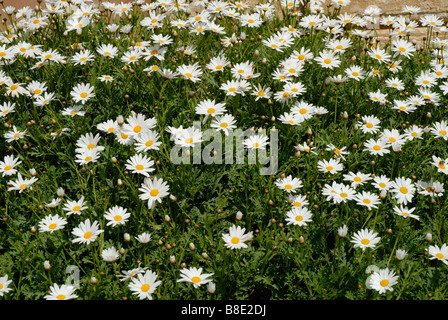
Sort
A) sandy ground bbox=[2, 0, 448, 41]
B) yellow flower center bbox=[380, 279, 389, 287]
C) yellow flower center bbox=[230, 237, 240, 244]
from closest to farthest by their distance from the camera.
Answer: yellow flower center bbox=[380, 279, 389, 287]
yellow flower center bbox=[230, 237, 240, 244]
sandy ground bbox=[2, 0, 448, 41]

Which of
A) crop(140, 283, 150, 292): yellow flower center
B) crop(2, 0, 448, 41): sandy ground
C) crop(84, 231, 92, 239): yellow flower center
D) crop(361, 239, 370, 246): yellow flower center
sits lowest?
crop(140, 283, 150, 292): yellow flower center

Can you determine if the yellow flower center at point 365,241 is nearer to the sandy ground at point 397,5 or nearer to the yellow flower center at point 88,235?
the yellow flower center at point 88,235

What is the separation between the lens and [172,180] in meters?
3.20

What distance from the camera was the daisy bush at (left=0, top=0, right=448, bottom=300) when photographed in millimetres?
2686

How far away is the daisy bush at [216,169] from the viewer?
2.69m

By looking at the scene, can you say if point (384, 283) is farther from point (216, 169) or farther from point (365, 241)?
point (216, 169)

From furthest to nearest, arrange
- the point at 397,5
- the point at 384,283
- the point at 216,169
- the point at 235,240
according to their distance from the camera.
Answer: the point at 397,5 < the point at 216,169 < the point at 235,240 < the point at 384,283

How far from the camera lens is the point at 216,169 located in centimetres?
332

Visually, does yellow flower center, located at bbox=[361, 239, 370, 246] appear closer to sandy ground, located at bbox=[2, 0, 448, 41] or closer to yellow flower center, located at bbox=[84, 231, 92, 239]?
yellow flower center, located at bbox=[84, 231, 92, 239]

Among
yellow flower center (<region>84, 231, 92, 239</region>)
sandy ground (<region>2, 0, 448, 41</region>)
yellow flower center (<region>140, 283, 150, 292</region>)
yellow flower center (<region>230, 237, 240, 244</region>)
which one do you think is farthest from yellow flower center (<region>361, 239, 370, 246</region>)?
sandy ground (<region>2, 0, 448, 41</region>)

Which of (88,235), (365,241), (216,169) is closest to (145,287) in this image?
(88,235)

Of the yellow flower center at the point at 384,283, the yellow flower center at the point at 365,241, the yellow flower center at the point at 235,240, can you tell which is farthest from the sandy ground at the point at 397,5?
the yellow flower center at the point at 384,283

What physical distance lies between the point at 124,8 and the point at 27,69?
112 centimetres
